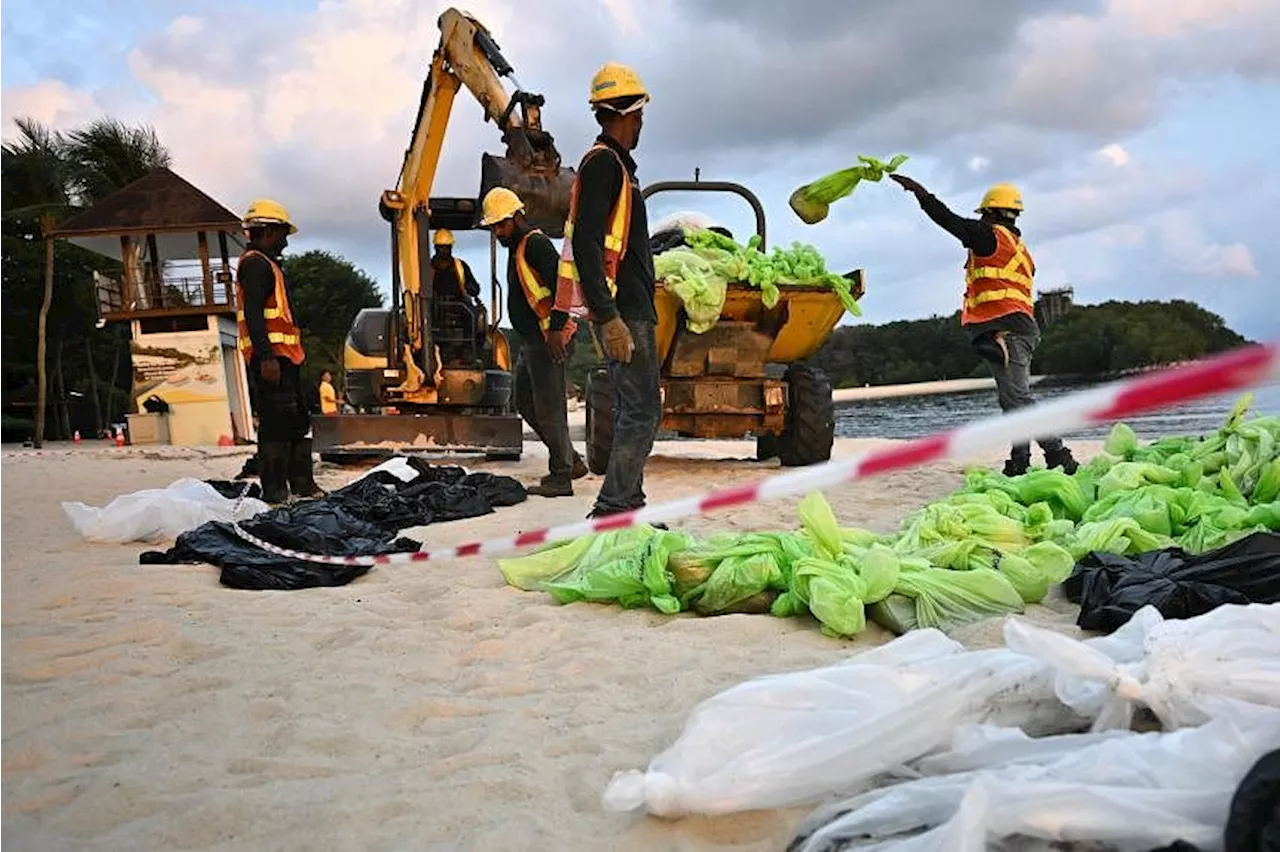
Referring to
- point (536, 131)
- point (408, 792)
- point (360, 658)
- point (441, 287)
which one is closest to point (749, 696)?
point (408, 792)

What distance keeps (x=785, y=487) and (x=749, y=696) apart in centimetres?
41

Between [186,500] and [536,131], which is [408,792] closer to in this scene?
[186,500]

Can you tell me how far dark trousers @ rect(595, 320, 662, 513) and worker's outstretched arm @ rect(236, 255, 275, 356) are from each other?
278 centimetres

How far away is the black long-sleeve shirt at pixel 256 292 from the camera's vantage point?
238 inches

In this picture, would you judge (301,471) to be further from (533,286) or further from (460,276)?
(460,276)

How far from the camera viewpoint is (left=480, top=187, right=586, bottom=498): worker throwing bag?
6.33 m

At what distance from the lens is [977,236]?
645 centimetres

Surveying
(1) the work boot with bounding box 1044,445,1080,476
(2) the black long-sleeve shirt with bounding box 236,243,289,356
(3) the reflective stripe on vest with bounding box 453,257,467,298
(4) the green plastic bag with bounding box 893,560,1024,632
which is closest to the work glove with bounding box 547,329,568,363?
(2) the black long-sleeve shirt with bounding box 236,243,289,356

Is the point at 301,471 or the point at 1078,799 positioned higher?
the point at 301,471

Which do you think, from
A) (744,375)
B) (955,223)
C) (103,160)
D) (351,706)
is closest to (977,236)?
(955,223)

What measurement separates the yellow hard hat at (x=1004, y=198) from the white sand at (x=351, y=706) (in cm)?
432

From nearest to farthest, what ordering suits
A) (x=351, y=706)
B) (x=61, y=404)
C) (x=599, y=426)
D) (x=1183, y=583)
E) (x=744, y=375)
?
(x=351, y=706), (x=1183, y=583), (x=744, y=375), (x=599, y=426), (x=61, y=404)

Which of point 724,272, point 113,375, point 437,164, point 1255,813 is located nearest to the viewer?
point 1255,813

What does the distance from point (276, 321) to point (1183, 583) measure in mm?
5416
